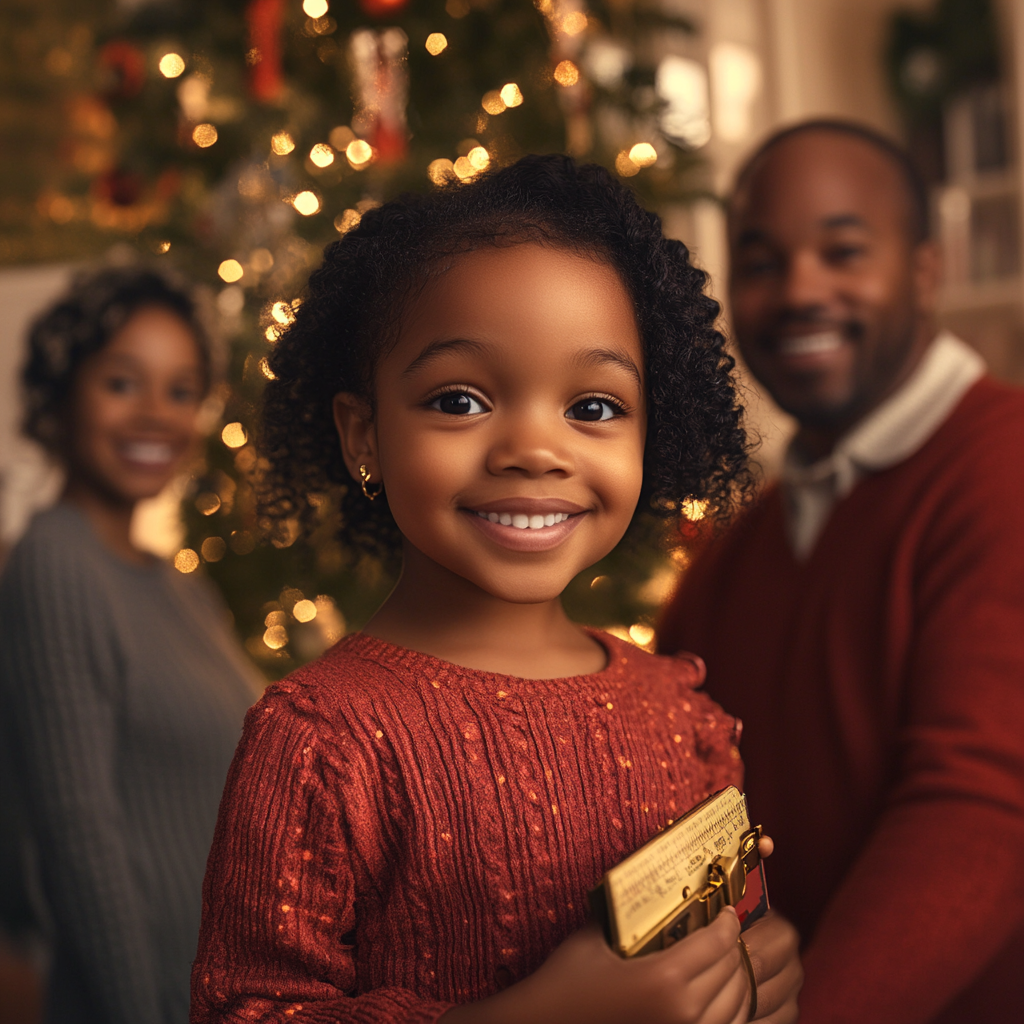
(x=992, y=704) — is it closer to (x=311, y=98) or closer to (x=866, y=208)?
(x=866, y=208)

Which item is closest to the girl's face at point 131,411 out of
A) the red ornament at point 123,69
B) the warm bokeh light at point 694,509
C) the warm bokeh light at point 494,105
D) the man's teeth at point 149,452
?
the man's teeth at point 149,452

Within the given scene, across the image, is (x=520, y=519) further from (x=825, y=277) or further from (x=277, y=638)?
(x=277, y=638)

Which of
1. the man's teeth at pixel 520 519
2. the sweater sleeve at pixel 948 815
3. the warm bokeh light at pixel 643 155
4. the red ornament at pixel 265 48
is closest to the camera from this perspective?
the man's teeth at pixel 520 519

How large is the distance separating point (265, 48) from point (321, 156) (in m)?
0.23

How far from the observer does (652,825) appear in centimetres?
77

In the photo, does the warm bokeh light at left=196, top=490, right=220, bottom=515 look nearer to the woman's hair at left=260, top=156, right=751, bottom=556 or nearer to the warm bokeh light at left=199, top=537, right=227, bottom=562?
the warm bokeh light at left=199, top=537, right=227, bottom=562

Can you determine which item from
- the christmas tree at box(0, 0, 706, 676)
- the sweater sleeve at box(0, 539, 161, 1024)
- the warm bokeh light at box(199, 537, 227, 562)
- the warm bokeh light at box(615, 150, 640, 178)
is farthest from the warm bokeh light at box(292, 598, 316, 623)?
the warm bokeh light at box(615, 150, 640, 178)

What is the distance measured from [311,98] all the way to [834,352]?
1.31 m

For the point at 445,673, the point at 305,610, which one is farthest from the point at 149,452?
the point at 445,673

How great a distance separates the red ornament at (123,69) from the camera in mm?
2119

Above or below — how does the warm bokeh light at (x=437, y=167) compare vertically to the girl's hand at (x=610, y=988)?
above

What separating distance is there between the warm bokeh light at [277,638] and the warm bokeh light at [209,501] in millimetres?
292

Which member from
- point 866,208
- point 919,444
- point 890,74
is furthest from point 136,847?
point 890,74

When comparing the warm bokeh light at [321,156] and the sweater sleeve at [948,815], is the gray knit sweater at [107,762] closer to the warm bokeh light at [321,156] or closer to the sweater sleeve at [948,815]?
the warm bokeh light at [321,156]
